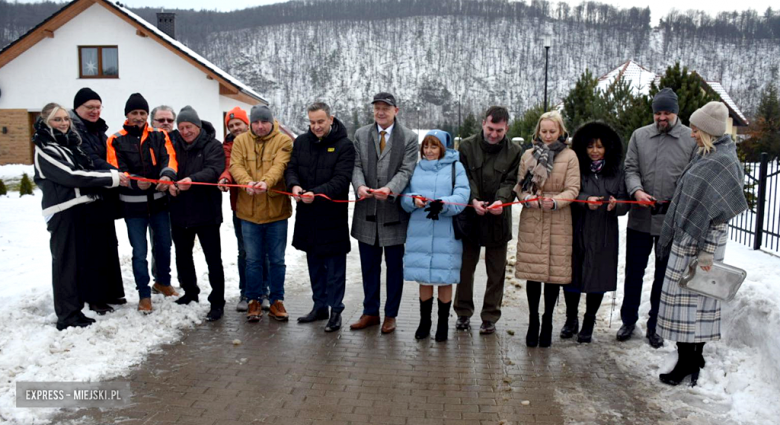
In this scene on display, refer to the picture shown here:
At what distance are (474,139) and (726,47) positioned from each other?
16407cm

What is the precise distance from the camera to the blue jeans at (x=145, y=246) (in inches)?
244

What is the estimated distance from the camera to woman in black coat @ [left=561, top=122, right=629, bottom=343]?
214 inches

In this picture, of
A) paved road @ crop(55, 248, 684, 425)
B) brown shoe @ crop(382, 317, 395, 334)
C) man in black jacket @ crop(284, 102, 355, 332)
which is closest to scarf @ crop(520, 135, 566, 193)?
paved road @ crop(55, 248, 684, 425)

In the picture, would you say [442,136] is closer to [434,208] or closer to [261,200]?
[434,208]

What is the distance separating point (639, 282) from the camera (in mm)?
5699

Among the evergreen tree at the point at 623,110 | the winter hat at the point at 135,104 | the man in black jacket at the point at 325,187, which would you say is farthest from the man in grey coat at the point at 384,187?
the evergreen tree at the point at 623,110

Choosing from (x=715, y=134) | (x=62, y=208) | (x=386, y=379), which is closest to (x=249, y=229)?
(x=62, y=208)

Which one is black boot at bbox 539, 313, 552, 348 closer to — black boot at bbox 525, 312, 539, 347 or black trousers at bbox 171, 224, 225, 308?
black boot at bbox 525, 312, 539, 347

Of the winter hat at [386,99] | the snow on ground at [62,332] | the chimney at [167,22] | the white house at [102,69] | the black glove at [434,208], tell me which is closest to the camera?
the snow on ground at [62,332]

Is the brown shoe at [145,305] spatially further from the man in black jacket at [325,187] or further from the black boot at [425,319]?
the black boot at [425,319]

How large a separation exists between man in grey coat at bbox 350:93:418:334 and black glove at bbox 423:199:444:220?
35cm

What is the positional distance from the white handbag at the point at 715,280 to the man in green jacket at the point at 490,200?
1.70 meters

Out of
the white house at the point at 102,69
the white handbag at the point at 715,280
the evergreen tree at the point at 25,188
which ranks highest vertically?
the white house at the point at 102,69

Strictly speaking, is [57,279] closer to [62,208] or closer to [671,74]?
[62,208]
